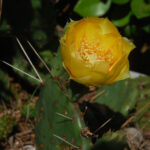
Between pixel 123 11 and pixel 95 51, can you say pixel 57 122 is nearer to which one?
pixel 95 51

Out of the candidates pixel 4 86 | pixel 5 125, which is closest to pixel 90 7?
pixel 4 86

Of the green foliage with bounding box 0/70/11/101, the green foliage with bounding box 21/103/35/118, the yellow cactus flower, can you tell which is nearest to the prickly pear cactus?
the yellow cactus flower

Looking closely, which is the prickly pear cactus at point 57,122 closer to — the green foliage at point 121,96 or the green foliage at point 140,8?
the green foliage at point 121,96

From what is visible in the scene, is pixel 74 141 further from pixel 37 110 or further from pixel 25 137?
pixel 25 137

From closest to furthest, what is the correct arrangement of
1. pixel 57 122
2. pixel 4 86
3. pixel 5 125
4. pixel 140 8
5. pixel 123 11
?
pixel 57 122 < pixel 5 125 < pixel 4 86 < pixel 140 8 < pixel 123 11

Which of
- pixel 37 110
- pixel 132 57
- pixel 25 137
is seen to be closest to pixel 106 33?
pixel 37 110

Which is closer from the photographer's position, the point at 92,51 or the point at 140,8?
the point at 92,51

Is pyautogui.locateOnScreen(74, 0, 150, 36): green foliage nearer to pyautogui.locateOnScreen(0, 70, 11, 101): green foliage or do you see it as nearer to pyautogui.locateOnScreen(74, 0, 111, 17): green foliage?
pyautogui.locateOnScreen(74, 0, 111, 17): green foliage

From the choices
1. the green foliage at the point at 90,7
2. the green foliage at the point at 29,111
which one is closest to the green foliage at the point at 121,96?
the green foliage at the point at 29,111
